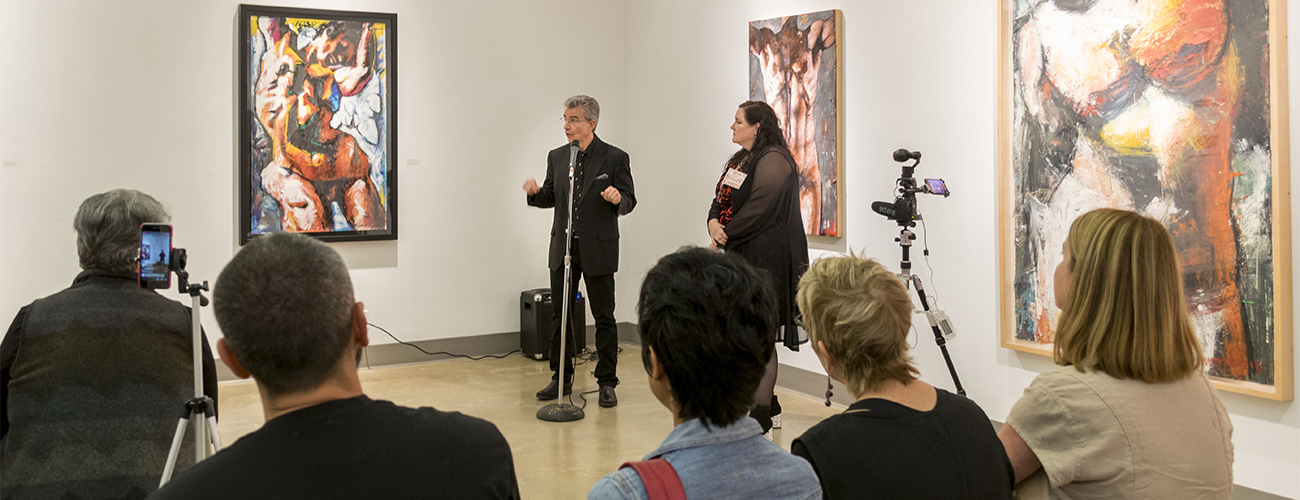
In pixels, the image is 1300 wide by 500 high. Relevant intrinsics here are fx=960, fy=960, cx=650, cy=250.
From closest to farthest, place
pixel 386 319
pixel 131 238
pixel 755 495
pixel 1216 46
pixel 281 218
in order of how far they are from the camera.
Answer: pixel 755 495, pixel 131 238, pixel 1216 46, pixel 281 218, pixel 386 319

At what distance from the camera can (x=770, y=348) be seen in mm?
1388

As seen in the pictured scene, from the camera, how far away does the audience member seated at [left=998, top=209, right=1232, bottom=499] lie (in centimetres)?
168

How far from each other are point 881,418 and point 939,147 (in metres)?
3.22

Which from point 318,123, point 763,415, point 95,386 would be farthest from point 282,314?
point 318,123

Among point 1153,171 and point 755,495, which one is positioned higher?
point 1153,171

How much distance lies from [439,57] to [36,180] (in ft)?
7.73

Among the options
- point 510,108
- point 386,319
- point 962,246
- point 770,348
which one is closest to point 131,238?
point 770,348

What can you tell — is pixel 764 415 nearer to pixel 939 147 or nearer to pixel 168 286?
pixel 939 147

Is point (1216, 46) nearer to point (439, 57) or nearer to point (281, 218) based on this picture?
point (439, 57)

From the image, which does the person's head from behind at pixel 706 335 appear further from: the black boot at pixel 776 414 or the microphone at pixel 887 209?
the black boot at pixel 776 414

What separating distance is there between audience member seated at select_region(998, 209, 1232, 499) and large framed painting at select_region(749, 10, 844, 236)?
3.33 m

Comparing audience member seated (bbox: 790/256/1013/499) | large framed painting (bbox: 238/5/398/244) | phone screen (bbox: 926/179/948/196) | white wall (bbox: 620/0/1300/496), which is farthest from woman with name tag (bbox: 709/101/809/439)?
large framed painting (bbox: 238/5/398/244)

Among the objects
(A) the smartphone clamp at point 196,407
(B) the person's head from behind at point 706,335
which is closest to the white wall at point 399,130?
(A) the smartphone clamp at point 196,407

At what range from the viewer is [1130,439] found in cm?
167
